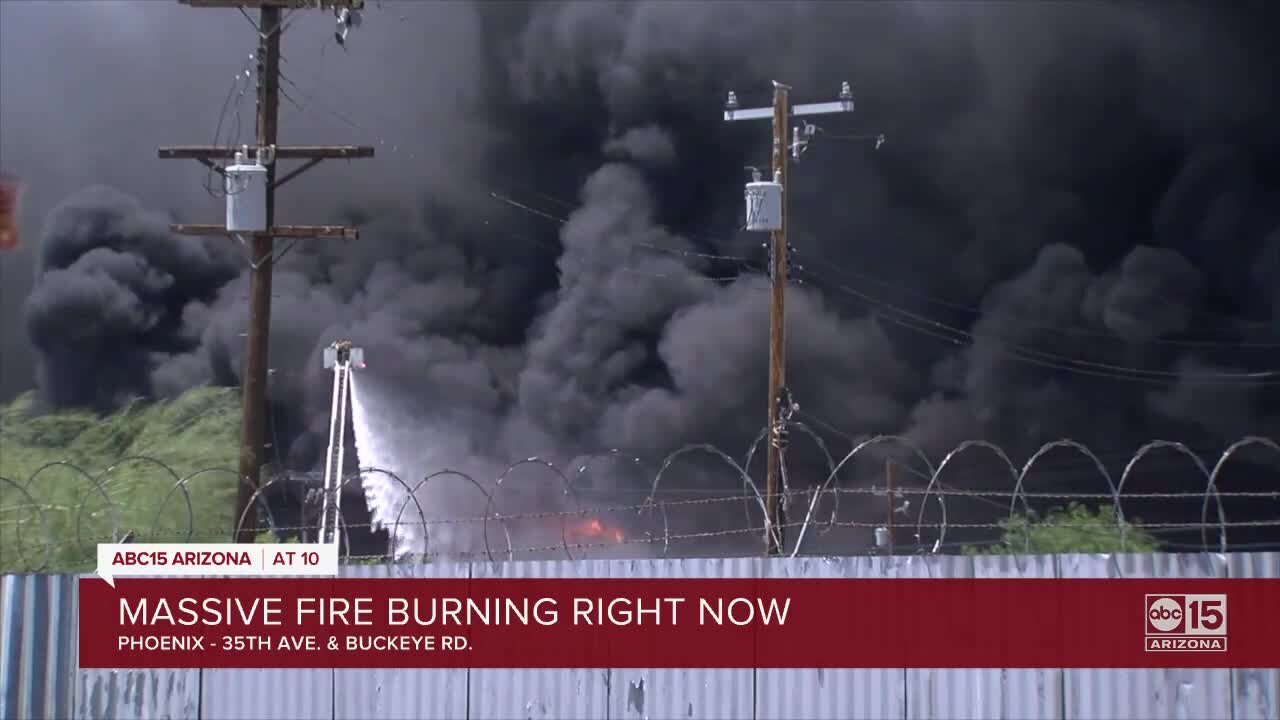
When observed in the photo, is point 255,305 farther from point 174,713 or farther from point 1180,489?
point 1180,489

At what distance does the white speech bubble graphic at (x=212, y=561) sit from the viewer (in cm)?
1466

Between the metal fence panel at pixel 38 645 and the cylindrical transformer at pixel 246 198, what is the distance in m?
→ 9.99

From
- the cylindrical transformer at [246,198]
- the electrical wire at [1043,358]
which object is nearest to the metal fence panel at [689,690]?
the cylindrical transformer at [246,198]

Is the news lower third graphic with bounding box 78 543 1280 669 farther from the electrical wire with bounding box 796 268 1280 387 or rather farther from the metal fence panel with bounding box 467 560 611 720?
the electrical wire with bounding box 796 268 1280 387

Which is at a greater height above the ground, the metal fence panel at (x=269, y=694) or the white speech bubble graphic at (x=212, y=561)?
the white speech bubble graphic at (x=212, y=561)

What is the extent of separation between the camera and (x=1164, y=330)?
48594 mm

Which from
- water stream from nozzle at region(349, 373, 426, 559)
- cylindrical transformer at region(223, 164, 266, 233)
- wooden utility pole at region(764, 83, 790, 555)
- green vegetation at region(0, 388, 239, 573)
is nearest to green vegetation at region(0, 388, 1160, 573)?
green vegetation at region(0, 388, 239, 573)

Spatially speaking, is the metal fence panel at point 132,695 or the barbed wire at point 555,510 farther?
the barbed wire at point 555,510

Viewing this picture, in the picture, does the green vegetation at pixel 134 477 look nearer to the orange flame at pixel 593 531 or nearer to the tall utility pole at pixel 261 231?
the tall utility pole at pixel 261 231

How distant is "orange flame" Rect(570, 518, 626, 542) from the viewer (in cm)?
4150

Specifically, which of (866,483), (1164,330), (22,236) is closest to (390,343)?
(22,236)

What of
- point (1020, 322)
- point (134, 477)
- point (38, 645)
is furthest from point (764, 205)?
point (1020, 322)

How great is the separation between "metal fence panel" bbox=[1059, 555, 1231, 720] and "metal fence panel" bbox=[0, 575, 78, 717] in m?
9.09

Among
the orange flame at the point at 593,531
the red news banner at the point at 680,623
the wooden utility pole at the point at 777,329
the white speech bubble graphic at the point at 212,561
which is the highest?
the wooden utility pole at the point at 777,329
